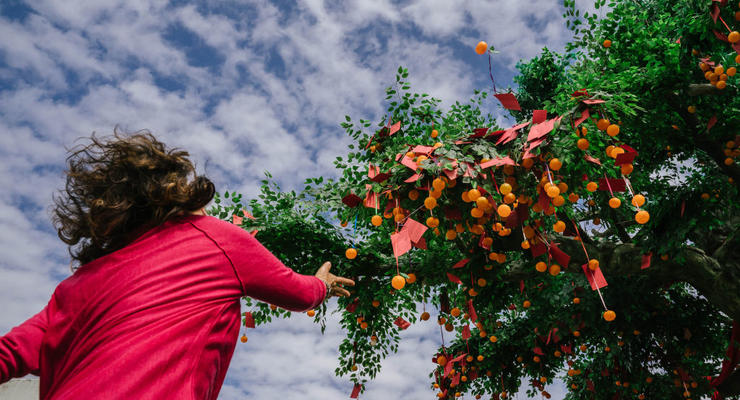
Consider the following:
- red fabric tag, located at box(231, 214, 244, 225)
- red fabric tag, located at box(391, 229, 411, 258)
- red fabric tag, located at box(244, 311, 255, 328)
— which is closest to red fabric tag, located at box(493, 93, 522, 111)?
red fabric tag, located at box(391, 229, 411, 258)

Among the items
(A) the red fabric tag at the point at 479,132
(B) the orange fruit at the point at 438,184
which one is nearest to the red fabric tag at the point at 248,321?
(B) the orange fruit at the point at 438,184

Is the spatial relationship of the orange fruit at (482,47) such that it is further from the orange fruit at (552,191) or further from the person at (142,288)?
the person at (142,288)

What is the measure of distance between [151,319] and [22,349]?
0.42m

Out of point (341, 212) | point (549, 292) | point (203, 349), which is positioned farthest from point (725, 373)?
point (203, 349)

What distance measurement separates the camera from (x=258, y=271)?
142cm

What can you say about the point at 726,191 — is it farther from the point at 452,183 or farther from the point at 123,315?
the point at 123,315

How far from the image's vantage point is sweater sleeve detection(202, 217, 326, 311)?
1.40 meters

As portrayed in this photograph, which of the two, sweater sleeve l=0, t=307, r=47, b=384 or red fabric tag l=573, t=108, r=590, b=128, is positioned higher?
red fabric tag l=573, t=108, r=590, b=128

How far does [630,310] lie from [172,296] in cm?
749

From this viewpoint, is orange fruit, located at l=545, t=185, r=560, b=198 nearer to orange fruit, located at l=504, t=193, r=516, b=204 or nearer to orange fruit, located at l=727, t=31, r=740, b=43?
orange fruit, located at l=504, t=193, r=516, b=204

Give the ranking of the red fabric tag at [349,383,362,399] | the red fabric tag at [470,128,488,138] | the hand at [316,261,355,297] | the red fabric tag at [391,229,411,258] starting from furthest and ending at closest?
the red fabric tag at [349,383,362,399], the red fabric tag at [470,128,488,138], the red fabric tag at [391,229,411,258], the hand at [316,261,355,297]

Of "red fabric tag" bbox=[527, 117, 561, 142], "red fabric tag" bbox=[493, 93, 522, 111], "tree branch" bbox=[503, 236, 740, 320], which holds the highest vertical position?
"tree branch" bbox=[503, 236, 740, 320]

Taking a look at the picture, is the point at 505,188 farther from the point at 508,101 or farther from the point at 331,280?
the point at 331,280

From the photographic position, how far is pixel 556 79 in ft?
28.8
